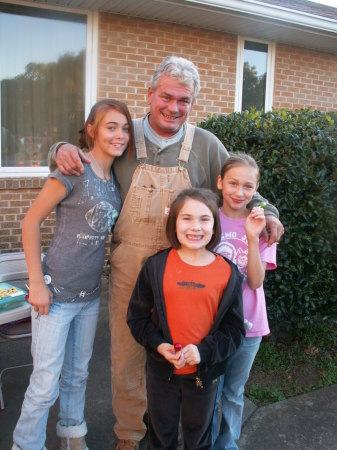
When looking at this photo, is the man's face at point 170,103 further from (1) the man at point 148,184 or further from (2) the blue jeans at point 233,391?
(2) the blue jeans at point 233,391

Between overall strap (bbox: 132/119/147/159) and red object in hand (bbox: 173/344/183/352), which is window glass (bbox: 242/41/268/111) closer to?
overall strap (bbox: 132/119/147/159)

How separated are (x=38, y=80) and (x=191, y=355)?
14.1 feet

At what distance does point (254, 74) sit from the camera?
644 cm

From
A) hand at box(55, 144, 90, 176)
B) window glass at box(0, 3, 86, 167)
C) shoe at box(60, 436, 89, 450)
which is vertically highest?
window glass at box(0, 3, 86, 167)

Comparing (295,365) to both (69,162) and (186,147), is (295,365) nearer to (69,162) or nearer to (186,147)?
(186,147)

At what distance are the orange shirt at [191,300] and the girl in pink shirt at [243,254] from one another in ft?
0.75

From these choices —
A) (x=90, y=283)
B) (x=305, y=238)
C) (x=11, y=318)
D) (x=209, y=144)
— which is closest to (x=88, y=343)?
(x=90, y=283)

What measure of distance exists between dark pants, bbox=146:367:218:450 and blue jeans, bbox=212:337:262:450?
0.21 meters

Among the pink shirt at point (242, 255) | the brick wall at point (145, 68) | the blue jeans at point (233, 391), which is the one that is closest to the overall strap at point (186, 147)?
the pink shirt at point (242, 255)

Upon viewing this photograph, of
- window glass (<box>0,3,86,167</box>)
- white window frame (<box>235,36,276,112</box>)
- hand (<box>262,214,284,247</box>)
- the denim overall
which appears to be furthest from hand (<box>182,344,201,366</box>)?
white window frame (<box>235,36,276,112</box>)

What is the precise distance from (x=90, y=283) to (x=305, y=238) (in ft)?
5.61

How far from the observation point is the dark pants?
202 centimetres

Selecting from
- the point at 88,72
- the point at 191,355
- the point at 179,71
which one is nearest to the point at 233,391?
the point at 191,355

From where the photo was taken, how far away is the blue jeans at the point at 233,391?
222 centimetres
